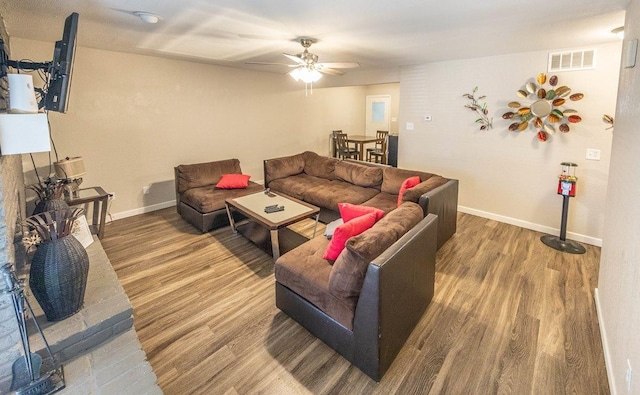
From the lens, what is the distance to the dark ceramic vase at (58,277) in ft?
5.28

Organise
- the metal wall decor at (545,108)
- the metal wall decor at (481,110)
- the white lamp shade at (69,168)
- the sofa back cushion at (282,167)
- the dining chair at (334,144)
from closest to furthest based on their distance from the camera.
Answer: the white lamp shade at (69,168) < the metal wall decor at (545,108) < the metal wall decor at (481,110) < the sofa back cushion at (282,167) < the dining chair at (334,144)

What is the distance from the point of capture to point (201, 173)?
15.2ft

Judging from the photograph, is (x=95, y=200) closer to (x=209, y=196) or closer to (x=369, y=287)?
(x=209, y=196)

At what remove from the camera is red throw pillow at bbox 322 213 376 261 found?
7.23 ft

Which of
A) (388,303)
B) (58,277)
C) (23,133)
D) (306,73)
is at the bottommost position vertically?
(388,303)

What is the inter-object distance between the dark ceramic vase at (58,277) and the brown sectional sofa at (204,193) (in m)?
2.29

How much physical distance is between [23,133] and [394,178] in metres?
3.74

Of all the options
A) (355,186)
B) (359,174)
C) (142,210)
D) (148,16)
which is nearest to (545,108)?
(359,174)

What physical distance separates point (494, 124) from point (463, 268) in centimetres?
234

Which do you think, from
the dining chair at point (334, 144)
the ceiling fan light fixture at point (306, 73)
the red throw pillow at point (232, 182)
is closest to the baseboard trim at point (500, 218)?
the red throw pillow at point (232, 182)

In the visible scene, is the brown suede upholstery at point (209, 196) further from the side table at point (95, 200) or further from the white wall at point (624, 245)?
the white wall at point (624, 245)

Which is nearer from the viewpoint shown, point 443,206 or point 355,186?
point 443,206

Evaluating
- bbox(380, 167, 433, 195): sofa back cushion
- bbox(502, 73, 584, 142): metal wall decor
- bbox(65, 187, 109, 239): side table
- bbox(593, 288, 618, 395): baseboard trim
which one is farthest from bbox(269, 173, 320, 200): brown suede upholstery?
bbox(593, 288, 618, 395): baseboard trim

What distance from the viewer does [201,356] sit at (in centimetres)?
208
